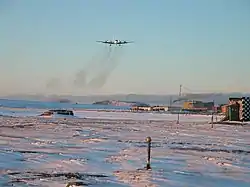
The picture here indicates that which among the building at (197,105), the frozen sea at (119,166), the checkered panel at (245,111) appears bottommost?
the frozen sea at (119,166)

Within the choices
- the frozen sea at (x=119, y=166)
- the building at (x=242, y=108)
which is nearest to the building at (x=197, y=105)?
the building at (x=242, y=108)

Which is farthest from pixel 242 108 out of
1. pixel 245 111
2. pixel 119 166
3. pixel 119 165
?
pixel 119 166

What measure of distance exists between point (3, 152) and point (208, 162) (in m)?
6.25

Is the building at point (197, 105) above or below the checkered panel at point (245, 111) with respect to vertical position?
above

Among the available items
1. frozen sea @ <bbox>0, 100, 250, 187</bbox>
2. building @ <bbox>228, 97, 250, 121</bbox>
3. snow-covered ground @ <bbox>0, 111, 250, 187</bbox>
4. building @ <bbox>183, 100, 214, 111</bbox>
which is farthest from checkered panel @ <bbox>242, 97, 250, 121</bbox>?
building @ <bbox>183, 100, 214, 111</bbox>

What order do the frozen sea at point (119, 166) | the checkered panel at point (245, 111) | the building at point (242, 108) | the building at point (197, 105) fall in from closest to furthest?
1. the frozen sea at point (119, 166)
2. the building at point (242, 108)
3. the checkered panel at point (245, 111)
4. the building at point (197, 105)

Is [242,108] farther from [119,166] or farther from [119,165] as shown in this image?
[119,166]

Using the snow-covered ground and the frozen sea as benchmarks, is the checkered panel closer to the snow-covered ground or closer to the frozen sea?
the snow-covered ground

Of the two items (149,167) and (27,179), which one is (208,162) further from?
(27,179)

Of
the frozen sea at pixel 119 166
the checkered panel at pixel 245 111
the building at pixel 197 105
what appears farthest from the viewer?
the building at pixel 197 105

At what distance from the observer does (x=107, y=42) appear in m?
47.5

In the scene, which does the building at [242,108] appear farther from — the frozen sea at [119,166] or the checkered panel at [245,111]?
the frozen sea at [119,166]

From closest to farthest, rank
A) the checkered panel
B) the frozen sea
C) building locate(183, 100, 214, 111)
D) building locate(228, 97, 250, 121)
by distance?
the frozen sea → building locate(228, 97, 250, 121) → the checkered panel → building locate(183, 100, 214, 111)

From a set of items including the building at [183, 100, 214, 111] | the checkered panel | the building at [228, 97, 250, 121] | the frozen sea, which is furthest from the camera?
the building at [183, 100, 214, 111]
